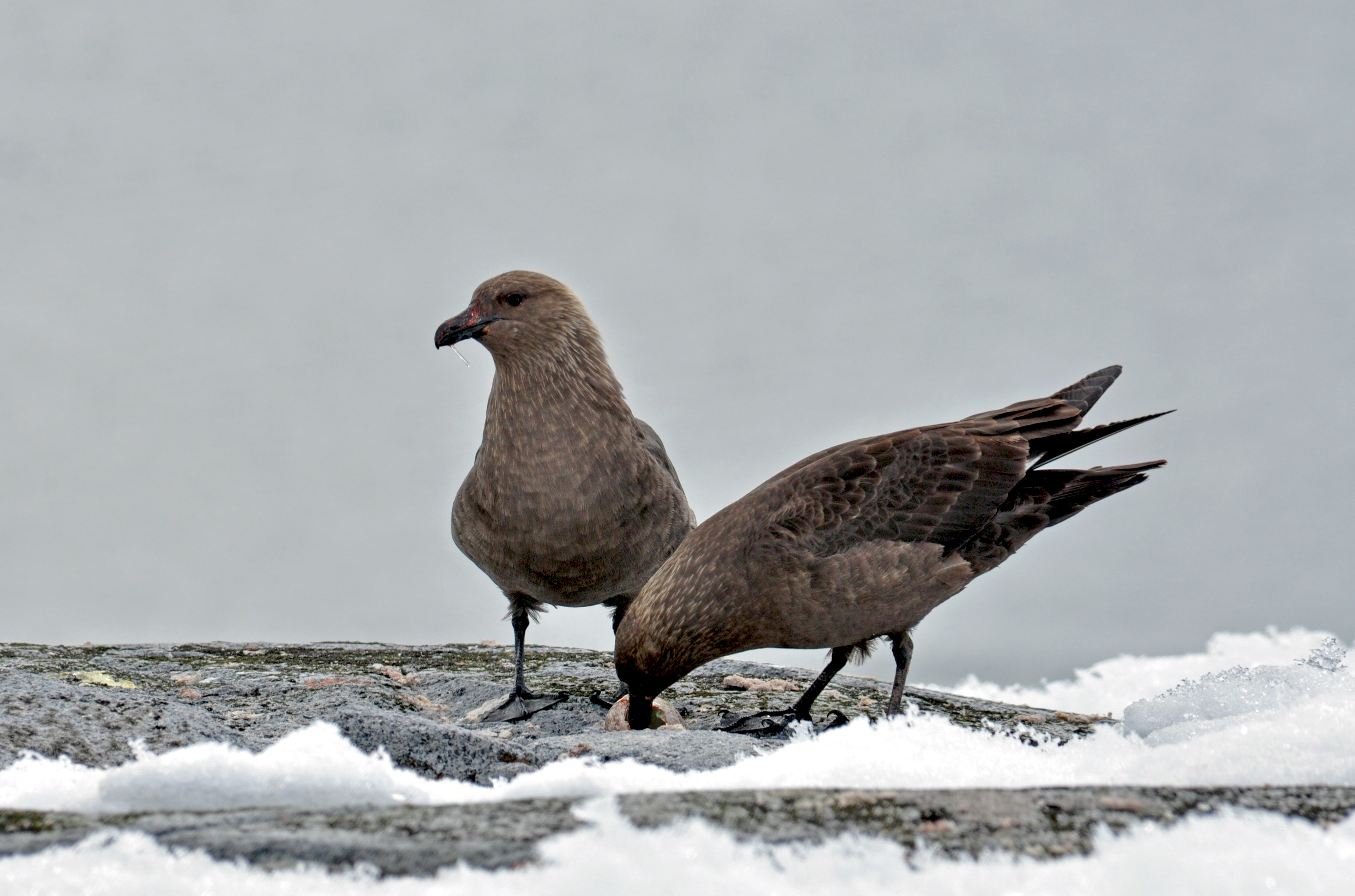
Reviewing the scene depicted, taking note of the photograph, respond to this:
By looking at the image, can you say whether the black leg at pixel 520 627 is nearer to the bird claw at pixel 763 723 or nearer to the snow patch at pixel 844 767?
the bird claw at pixel 763 723

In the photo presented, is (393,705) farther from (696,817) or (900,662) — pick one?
(696,817)

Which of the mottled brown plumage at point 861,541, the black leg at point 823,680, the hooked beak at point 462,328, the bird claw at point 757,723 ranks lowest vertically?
the bird claw at point 757,723

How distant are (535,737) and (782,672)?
2897 mm

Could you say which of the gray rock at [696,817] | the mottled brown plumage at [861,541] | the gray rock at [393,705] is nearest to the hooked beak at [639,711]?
the mottled brown plumage at [861,541]

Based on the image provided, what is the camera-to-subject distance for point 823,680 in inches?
210

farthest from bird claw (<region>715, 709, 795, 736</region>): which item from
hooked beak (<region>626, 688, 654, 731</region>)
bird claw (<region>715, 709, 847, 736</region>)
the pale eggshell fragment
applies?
hooked beak (<region>626, 688, 654, 731</region>)

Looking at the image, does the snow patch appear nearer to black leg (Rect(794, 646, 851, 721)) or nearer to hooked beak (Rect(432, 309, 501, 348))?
black leg (Rect(794, 646, 851, 721))

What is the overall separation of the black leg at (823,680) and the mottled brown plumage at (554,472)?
1167 mm

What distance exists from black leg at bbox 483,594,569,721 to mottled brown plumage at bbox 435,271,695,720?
0.01 m

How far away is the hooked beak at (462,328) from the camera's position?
589 centimetres

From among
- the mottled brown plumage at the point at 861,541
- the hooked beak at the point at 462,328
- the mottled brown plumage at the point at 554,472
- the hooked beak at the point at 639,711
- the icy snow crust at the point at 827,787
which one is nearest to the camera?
the icy snow crust at the point at 827,787

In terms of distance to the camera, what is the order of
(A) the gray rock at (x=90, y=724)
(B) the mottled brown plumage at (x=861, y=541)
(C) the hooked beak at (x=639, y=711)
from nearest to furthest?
(A) the gray rock at (x=90, y=724), (B) the mottled brown plumage at (x=861, y=541), (C) the hooked beak at (x=639, y=711)

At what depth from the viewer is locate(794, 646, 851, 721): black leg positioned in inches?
207

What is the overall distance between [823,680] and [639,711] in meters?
1.03
